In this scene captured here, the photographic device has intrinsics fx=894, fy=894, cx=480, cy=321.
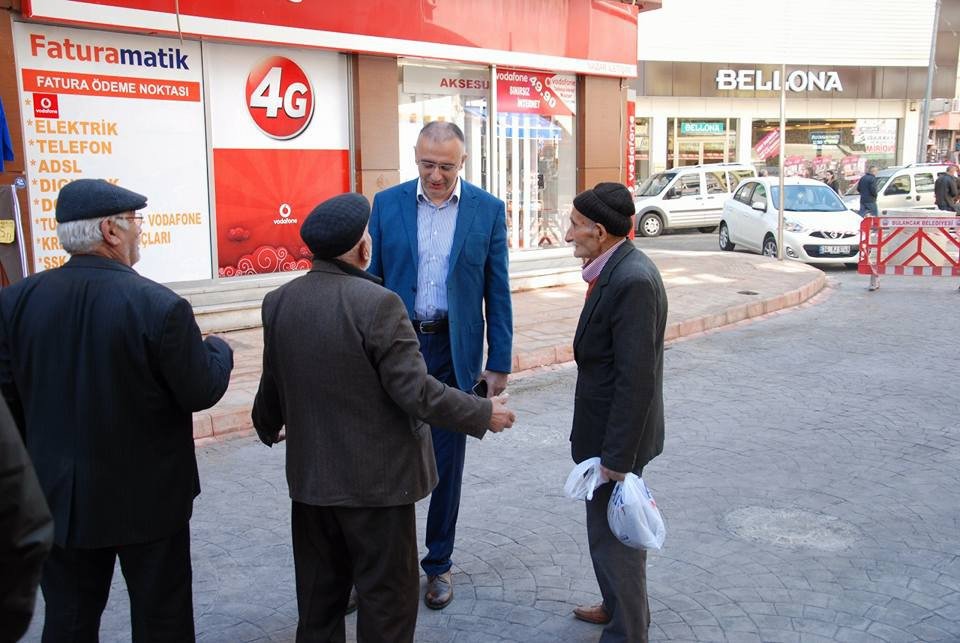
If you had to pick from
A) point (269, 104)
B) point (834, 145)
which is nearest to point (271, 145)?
point (269, 104)

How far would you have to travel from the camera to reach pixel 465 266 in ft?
13.0

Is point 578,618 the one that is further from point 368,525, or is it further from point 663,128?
point 663,128

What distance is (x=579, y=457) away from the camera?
3.40m

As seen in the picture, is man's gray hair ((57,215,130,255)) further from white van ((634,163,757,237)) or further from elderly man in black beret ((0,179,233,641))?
white van ((634,163,757,237))

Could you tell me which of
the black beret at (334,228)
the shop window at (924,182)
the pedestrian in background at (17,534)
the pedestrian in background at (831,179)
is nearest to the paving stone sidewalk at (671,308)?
the black beret at (334,228)

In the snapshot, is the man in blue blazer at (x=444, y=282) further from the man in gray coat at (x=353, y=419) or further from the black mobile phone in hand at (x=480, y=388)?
the man in gray coat at (x=353, y=419)

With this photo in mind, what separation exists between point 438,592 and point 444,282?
4.46 feet

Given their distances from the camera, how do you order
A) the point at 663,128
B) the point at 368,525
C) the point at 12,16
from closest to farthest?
the point at 368,525 → the point at 12,16 → the point at 663,128

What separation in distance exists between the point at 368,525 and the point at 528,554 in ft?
5.65

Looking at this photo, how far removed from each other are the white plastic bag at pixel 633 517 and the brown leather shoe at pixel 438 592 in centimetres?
104

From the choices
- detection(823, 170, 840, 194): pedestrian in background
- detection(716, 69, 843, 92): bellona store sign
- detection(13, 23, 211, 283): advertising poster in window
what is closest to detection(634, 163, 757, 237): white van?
detection(823, 170, 840, 194): pedestrian in background

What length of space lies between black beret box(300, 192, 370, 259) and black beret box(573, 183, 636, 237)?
2.86 feet

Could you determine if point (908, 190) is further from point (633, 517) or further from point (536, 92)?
point (633, 517)

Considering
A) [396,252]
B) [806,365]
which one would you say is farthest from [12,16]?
[806,365]
